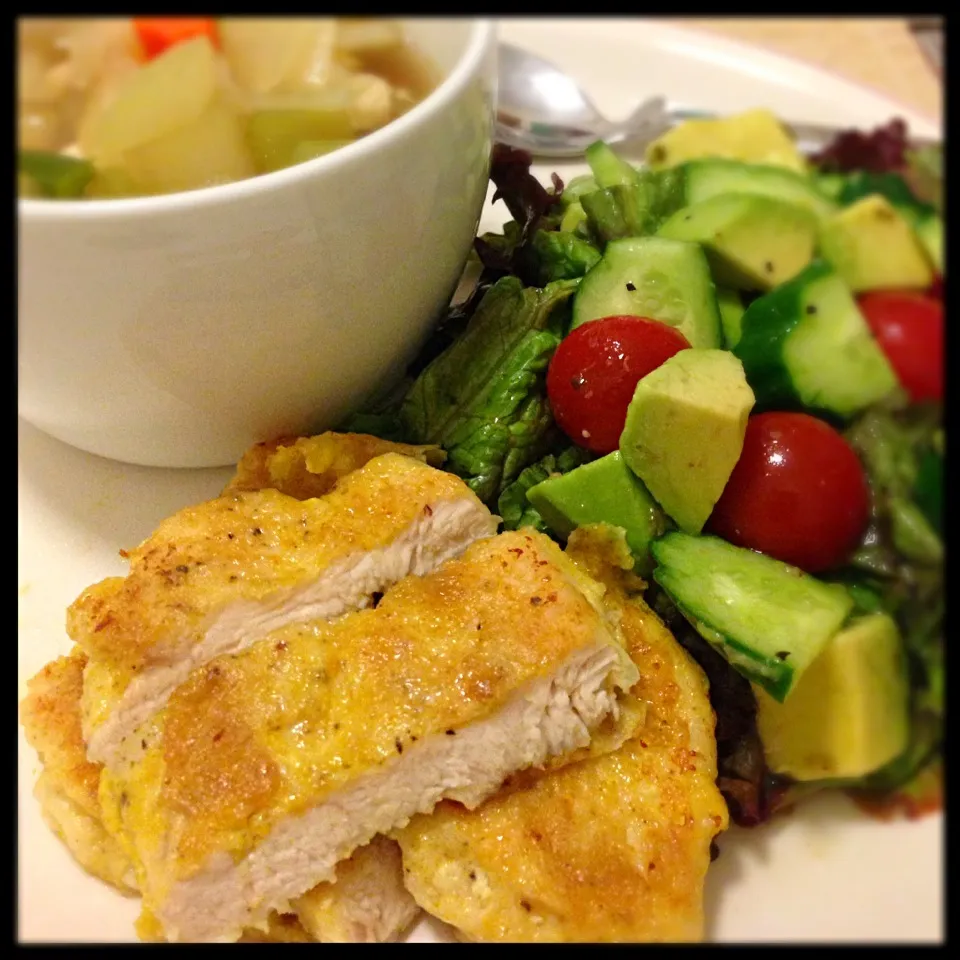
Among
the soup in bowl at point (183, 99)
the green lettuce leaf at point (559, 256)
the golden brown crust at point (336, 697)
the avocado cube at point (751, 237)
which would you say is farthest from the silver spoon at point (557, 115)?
the golden brown crust at point (336, 697)

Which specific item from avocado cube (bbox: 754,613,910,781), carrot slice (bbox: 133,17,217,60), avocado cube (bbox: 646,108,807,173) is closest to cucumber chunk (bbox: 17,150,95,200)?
carrot slice (bbox: 133,17,217,60)

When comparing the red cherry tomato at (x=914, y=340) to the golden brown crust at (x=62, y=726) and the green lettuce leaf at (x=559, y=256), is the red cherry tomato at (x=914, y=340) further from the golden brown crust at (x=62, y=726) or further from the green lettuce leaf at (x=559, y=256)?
the golden brown crust at (x=62, y=726)

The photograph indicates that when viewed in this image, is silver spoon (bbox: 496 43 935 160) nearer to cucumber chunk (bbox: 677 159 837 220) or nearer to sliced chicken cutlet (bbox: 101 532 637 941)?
cucumber chunk (bbox: 677 159 837 220)

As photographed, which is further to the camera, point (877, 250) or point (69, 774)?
point (69, 774)

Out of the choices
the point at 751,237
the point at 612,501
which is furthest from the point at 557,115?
the point at 612,501

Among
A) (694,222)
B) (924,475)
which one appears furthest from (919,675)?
(694,222)

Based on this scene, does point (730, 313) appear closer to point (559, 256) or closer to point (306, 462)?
point (559, 256)

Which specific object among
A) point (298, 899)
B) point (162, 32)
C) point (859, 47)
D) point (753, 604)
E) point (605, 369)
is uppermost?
point (162, 32)
